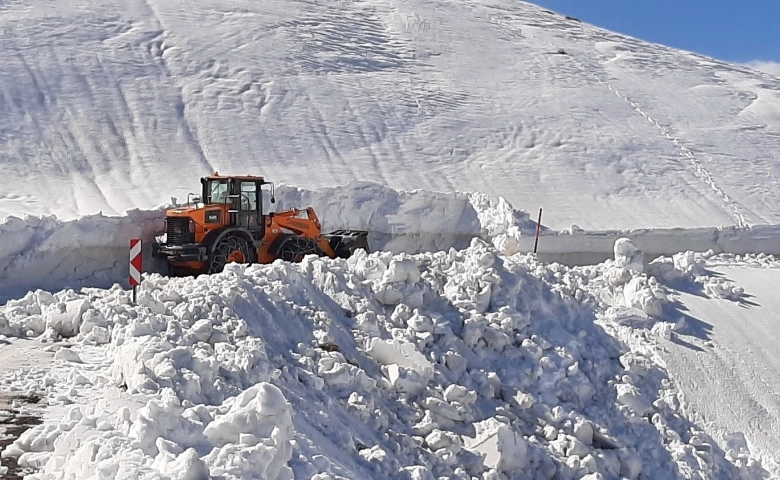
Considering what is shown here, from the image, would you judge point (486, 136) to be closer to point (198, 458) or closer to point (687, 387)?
point (687, 387)

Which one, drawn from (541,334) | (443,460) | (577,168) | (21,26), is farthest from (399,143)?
(443,460)

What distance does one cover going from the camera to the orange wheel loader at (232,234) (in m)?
12.5

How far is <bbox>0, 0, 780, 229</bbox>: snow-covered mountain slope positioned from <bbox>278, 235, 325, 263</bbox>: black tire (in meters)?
5.40

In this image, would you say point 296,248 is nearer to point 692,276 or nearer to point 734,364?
point 692,276

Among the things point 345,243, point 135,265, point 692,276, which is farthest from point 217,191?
point 692,276

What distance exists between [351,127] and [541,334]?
15.6 meters

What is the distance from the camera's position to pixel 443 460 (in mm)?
7129

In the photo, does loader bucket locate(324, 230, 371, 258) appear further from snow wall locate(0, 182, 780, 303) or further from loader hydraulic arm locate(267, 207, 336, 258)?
snow wall locate(0, 182, 780, 303)

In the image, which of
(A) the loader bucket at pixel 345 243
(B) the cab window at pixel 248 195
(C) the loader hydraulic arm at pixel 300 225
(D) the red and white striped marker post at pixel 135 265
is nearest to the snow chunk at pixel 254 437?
(D) the red and white striped marker post at pixel 135 265

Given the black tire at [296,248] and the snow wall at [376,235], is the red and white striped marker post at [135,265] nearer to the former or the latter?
the snow wall at [376,235]

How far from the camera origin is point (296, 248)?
1348 cm

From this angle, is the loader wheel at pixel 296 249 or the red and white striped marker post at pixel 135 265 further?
the loader wheel at pixel 296 249

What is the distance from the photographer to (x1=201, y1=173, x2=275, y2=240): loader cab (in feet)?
42.8

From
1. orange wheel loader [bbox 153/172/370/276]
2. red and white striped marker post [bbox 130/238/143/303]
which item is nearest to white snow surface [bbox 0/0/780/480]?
red and white striped marker post [bbox 130/238/143/303]
